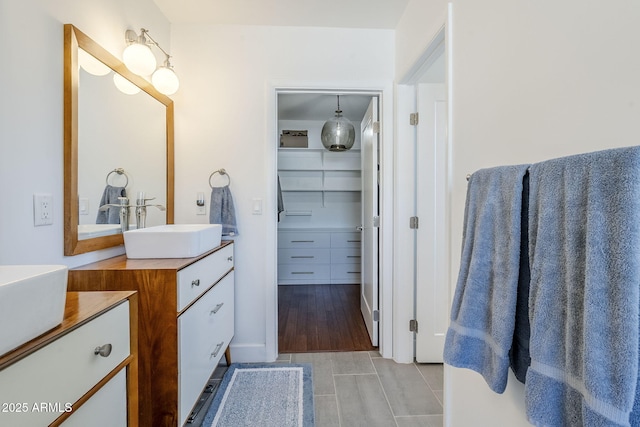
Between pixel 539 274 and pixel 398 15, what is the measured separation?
1941mm

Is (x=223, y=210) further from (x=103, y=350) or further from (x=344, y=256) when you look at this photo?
(x=344, y=256)

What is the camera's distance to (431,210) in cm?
197

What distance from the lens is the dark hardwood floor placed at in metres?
2.27

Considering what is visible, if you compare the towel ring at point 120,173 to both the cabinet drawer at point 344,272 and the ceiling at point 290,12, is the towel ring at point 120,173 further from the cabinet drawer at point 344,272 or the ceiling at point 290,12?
the cabinet drawer at point 344,272

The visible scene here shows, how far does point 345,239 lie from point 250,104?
2359 millimetres

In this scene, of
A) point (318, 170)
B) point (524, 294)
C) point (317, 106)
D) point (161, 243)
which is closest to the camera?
point (524, 294)

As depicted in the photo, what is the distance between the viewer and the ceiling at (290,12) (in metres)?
1.78

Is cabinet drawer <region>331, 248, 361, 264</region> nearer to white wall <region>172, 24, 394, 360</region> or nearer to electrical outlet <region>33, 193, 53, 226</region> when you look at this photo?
white wall <region>172, 24, 394, 360</region>

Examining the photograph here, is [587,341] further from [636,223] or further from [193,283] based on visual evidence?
[193,283]

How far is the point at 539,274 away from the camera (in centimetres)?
63

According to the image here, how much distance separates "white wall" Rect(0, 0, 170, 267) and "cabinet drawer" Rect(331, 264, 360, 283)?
299 centimetres

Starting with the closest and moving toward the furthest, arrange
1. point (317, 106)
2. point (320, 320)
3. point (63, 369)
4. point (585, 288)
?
point (585, 288) → point (63, 369) → point (320, 320) → point (317, 106)

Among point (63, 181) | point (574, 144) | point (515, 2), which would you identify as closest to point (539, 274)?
point (574, 144)

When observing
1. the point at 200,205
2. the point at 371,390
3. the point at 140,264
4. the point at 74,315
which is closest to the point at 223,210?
the point at 200,205
